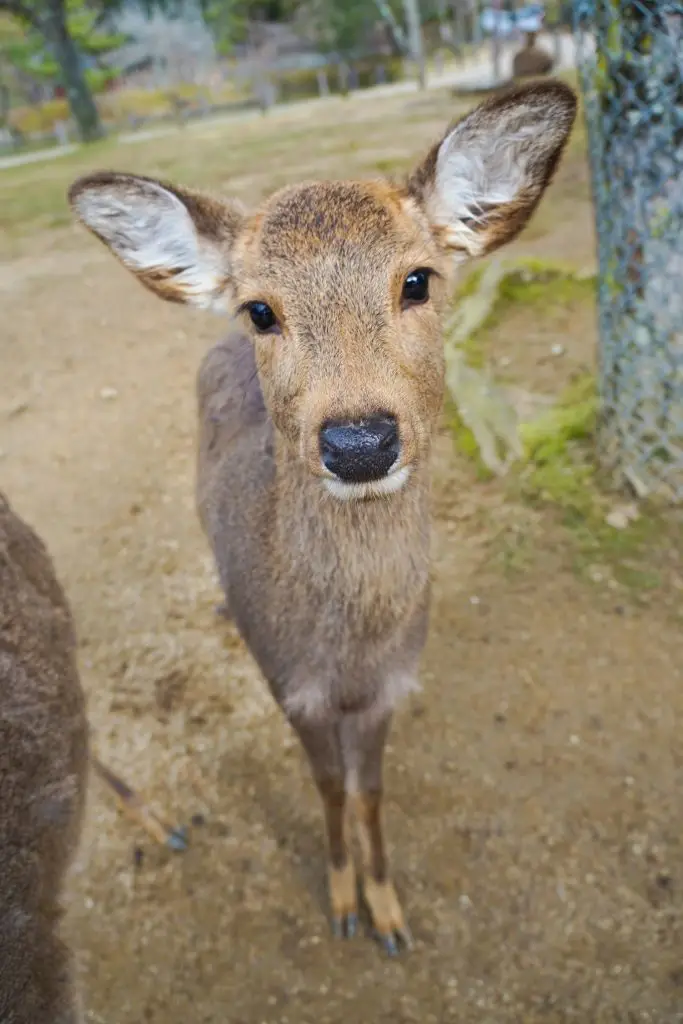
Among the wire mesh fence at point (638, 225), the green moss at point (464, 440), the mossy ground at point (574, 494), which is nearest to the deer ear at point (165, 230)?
the wire mesh fence at point (638, 225)

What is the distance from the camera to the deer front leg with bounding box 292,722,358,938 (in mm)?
2537

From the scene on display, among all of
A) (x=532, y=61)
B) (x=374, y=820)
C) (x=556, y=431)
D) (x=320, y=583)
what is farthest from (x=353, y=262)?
(x=532, y=61)

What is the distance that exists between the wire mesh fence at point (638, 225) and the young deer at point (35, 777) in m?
3.15

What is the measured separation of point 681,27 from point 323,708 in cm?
336

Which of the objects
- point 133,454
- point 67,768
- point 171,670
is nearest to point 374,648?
point 67,768

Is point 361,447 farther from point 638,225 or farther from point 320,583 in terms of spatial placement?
point 638,225

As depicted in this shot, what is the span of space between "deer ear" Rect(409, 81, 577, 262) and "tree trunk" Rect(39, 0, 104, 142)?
26168 millimetres

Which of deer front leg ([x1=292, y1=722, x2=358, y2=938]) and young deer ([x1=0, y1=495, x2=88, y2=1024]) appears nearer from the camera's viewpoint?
young deer ([x1=0, y1=495, x2=88, y2=1024])

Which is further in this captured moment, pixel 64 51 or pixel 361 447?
pixel 64 51

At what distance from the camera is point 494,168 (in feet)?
7.22

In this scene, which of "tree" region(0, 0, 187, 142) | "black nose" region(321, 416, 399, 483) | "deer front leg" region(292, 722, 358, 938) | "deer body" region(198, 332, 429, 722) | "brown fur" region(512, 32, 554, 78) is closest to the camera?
"black nose" region(321, 416, 399, 483)

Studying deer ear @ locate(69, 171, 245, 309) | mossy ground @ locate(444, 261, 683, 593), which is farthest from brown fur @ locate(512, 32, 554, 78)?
deer ear @ locate(69, 171, 245, 309)

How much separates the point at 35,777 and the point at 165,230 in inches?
64.8

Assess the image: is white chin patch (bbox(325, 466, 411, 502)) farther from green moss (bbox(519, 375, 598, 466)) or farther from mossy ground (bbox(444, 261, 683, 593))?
green moss (bbox(519, 375, 598, 466))
